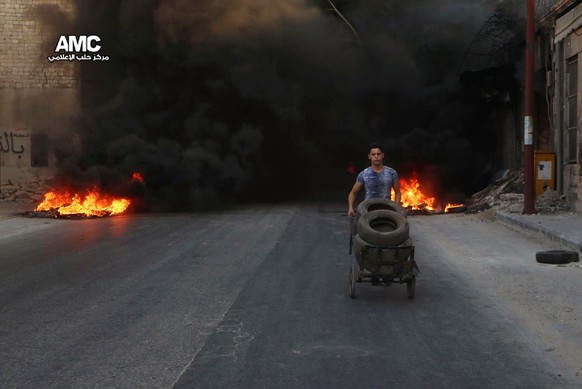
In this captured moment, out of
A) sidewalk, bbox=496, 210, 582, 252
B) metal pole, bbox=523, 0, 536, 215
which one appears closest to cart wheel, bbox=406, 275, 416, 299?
sidewalk, bbox=496, 210, 582, 252

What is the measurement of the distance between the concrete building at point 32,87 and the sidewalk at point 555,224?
17856mm

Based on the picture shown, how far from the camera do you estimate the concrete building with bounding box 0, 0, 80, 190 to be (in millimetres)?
24891

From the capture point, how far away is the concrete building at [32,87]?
2489cm

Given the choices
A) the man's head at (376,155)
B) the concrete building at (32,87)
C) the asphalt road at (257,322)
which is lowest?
the asphalt road at (257,322)

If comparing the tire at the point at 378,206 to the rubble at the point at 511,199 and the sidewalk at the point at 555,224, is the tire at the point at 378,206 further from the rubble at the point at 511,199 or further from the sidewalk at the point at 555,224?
the rubble at the point at 511,199

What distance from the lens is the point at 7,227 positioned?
14.5 metres

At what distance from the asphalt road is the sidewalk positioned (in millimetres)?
617

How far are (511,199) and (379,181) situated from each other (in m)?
11.7

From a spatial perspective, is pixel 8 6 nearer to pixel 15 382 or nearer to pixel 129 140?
pixel 129 140

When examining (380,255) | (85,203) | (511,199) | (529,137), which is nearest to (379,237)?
(380,255)

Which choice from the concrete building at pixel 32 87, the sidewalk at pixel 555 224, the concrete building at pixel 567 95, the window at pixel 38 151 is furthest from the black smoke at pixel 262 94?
the sidewalk at pixel 555 224

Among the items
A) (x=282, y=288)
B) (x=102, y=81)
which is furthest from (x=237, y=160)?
(x=282, y=288)

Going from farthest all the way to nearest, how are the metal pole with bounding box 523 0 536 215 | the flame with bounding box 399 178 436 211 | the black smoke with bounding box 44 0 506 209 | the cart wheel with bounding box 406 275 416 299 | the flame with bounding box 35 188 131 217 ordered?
the black smoke with bounding box 44 0 506 209 < the flame with bounding box 399 178 436 211 < the flame with bounding box 35 188 131 217 < the metal pole with bounding box 523 0 536 215 < the cart wheel with bounding box 406 275 416 299

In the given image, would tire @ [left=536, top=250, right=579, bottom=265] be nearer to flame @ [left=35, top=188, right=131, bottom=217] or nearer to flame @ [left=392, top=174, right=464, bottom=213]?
flame @ [left=392, top=174, right=464, bottom=213]
